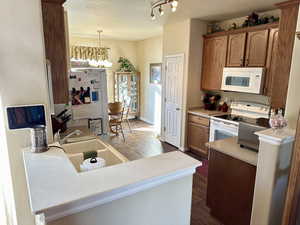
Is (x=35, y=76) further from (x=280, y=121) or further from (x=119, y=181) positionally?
(x=280, y=121)

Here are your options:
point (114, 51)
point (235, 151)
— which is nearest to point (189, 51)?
point (235, 151)

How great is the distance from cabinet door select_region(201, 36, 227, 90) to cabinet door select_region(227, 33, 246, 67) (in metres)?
0.11

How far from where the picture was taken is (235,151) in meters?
2.12

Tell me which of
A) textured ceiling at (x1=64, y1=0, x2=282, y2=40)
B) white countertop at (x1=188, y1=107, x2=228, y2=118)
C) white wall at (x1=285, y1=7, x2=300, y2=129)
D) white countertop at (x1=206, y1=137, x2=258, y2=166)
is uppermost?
textured ceiling at (x1=64, y1=0, x2=282, y2=40)

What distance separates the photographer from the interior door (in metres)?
4.34

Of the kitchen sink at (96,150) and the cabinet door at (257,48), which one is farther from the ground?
the cabinet door at (257,48)

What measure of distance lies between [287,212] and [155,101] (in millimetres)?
5205

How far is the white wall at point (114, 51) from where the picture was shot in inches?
251

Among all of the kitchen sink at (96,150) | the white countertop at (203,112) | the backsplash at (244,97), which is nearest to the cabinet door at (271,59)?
the backsplash at (244,97)

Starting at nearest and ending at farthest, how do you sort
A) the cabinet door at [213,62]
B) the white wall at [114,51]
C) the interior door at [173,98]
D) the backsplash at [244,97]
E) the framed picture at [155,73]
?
1. the backsplash at [244,97]
2. the cabinet door at [213,62]
3. the interior door at [173,98]
4. the framed picture at [155,73]
5. the white wall at [114,51]

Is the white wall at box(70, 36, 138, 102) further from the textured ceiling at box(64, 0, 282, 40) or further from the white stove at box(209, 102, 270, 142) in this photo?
the white stove at box(209, 102, 270, 142)

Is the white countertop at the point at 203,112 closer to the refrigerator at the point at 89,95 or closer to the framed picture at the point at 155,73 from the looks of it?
the refrigerator at the point at 89,95

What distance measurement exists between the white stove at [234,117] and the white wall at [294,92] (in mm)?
1389

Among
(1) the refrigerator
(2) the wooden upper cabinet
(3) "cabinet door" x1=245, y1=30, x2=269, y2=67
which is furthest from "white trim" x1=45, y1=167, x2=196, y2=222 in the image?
(3) "cabinet door" x1=245, y1=30, x2=269, y2=67
